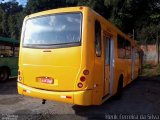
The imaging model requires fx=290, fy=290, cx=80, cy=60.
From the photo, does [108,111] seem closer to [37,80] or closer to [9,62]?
[37,80]

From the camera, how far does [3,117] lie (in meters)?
8.12

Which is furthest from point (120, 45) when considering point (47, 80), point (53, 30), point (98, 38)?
point (47, 80)

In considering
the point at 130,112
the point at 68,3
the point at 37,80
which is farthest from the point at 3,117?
the point at 68,3

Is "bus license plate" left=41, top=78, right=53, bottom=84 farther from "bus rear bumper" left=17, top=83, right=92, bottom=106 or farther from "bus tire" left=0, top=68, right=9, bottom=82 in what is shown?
"bus tire" left=0, top=68, right=9, bottom=82

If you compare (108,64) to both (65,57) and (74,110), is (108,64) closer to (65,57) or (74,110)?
(74,110)

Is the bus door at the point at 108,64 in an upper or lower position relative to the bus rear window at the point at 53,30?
lower

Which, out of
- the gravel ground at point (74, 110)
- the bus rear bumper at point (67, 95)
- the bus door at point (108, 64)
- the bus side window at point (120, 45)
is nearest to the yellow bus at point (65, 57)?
the bus rear bumper at point (67, 95)

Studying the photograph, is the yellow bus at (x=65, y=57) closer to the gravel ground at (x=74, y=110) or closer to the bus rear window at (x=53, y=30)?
the bus rear window at (x=53, y=30)

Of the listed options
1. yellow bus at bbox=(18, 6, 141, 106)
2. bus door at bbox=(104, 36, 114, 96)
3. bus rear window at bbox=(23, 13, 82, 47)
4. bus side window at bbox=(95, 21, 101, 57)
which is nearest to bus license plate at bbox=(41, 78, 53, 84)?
yellow bus at bbox=(18, 6, 141, 106)

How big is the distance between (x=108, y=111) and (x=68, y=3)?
36730 millimetres

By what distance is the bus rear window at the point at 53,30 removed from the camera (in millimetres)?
7715

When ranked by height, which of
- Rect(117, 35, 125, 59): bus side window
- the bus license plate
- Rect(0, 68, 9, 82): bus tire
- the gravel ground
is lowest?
the gravel ground

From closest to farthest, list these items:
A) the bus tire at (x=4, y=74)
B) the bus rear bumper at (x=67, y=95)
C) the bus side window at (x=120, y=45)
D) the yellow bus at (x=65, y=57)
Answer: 1. the bus rear bumper at (x=67, y=95)
2. the yellow bus at (x=65, y=57)
3. the bus side window at (x=120, y=45)
4. the bus tire at (x=4, y=74)

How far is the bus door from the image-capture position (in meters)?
9.05
